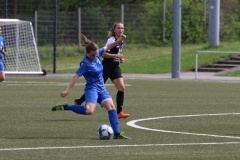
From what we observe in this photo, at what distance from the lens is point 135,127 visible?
13016 millimetres

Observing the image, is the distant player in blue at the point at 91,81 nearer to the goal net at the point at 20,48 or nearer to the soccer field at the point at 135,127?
the soccer field at the point at 135,127

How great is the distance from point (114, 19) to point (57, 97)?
2177 cm

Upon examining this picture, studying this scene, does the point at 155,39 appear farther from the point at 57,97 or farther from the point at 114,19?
the point at 57,97

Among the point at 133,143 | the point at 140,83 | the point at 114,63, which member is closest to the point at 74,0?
the point at 140,83

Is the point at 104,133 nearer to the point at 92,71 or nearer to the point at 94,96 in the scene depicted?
the point at 94,96

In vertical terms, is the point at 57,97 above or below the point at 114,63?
below

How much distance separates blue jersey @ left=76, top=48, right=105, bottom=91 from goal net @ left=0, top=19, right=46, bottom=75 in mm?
18761

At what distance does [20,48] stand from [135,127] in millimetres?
18796

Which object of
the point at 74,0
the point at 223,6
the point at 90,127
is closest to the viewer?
the point at 90,127

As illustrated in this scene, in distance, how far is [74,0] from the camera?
57.5 meters

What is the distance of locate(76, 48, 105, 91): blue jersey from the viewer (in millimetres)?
11781

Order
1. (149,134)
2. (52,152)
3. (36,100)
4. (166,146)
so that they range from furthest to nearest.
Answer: (36,100) → (149,134) → (166,146) → (52,152)

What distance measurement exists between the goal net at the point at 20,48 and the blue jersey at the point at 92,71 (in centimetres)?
1876

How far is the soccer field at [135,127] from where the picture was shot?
32.3ft
